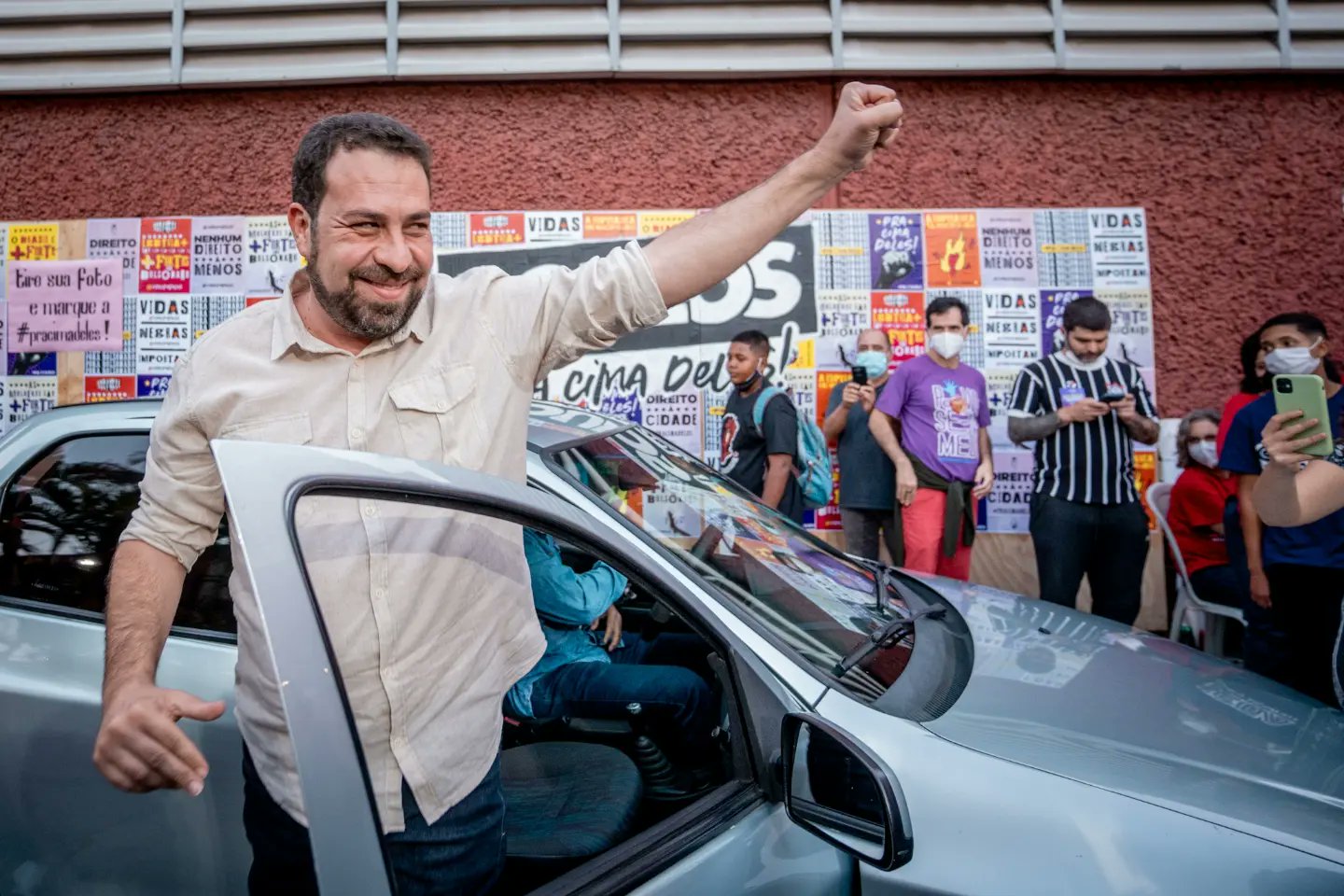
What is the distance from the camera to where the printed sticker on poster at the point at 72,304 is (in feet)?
19.0

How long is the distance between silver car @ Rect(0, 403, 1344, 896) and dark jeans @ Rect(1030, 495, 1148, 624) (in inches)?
66.6

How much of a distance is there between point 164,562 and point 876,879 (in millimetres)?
1219

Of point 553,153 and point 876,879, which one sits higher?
point 553,153

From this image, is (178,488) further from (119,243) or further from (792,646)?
(119,243)

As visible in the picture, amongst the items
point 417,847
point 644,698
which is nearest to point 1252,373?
point 644,698

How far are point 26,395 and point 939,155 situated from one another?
19.8 ft

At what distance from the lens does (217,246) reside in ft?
19.0

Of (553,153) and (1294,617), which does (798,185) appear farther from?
(553,153)

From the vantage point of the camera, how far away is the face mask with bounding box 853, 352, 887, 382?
494 centimetres

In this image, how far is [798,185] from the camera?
143cm

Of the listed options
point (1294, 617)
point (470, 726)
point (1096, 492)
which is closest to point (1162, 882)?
point (470, 726)

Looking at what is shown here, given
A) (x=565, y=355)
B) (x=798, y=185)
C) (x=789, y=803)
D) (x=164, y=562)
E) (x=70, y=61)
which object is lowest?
(x=789, y=803)

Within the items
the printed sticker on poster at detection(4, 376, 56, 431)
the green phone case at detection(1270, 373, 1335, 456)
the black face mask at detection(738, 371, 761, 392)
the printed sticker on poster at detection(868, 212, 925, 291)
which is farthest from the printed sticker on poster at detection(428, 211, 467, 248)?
the green phone case at detection(1270, 373, 1335, 456)

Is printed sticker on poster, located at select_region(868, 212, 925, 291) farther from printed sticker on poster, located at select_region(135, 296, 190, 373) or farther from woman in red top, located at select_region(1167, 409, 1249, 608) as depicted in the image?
printed sticker on poster, located at select_region(135, 296, 190, 373)
